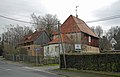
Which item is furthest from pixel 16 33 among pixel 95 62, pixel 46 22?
pixel 95 62

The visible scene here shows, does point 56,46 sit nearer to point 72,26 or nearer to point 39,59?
point 72,26

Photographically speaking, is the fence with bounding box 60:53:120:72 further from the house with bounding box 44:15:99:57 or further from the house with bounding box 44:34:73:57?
the house with bounding box 44:15:99:57

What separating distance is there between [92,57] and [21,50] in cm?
3597

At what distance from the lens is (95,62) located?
25375 millimetres

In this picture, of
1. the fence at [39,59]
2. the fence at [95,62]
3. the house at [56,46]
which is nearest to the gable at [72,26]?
the house at [56,46]

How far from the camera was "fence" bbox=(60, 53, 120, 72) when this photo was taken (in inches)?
891

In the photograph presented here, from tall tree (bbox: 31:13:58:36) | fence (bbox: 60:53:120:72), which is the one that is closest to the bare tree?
tall tree (bbox: 31:13:58:36)

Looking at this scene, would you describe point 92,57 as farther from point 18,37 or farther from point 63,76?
point 18,37

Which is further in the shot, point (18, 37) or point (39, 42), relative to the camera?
point (18, 37)

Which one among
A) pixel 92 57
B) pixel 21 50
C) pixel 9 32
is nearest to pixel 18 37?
pixel 9 32

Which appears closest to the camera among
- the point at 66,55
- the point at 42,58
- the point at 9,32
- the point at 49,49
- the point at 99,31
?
the point at 66,55

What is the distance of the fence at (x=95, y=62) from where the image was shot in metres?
22.6

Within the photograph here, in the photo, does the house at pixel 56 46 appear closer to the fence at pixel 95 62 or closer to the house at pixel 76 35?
the house at pixel 76 35

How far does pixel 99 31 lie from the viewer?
4368 inches
